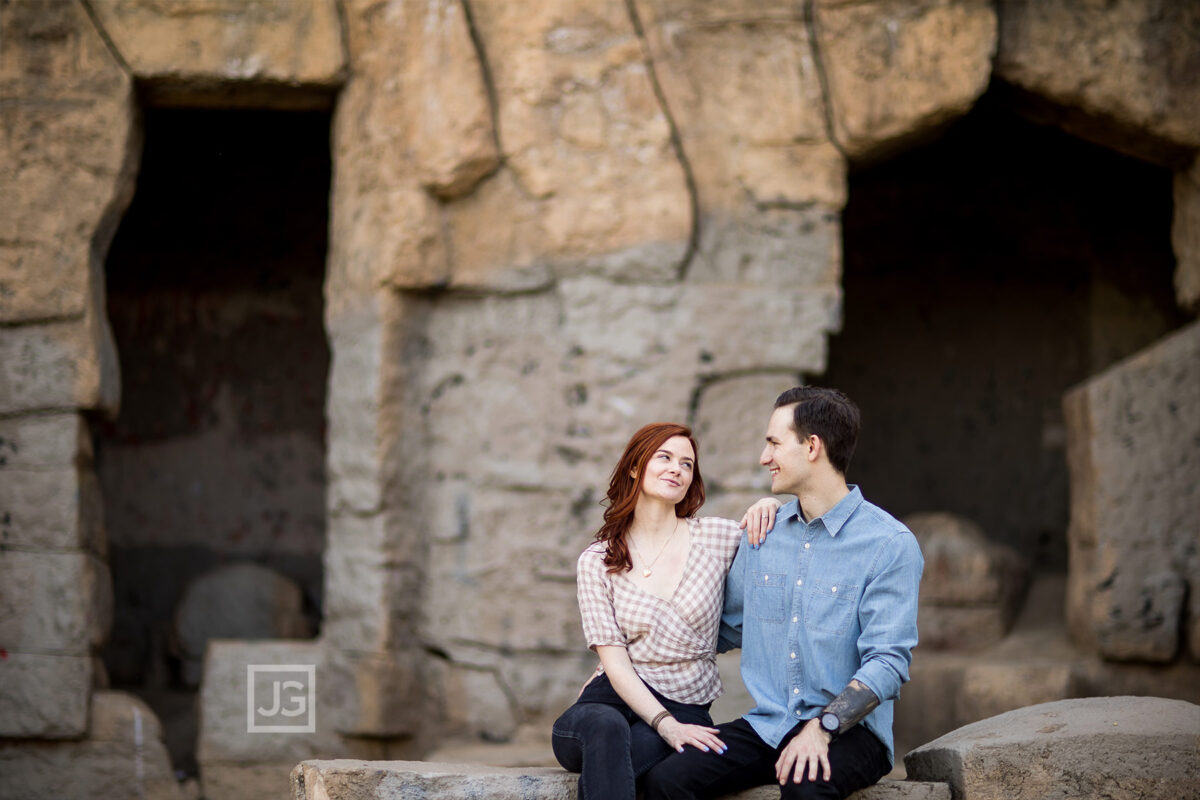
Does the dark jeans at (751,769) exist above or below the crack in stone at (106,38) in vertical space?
below

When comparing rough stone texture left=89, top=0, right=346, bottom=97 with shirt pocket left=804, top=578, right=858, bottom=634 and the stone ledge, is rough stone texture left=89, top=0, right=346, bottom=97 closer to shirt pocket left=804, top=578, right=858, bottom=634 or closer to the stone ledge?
the stone ledge

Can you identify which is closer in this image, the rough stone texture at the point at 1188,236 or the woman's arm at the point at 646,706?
the woman's arm at the point at 646,706

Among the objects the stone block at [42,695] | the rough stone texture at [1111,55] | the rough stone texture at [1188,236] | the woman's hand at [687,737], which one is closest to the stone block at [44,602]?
the stone block at [42,695]

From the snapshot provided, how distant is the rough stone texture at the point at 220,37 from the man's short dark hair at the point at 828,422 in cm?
233

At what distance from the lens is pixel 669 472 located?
8.48ft

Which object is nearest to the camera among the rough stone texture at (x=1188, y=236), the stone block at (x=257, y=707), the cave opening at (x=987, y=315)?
the stone block at (x=257, y=707)

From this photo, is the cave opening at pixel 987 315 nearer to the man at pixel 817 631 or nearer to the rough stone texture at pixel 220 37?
the rough stone texture at pixel 220 37

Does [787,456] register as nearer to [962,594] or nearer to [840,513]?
[840,513]

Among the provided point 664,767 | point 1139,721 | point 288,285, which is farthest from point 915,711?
point 288,285

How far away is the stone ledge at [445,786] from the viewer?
249cm

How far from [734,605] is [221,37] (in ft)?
8.43

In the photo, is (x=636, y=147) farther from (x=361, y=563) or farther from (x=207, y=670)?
(x=207, y=670)

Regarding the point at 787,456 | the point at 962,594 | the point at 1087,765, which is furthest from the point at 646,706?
the point at 962,594

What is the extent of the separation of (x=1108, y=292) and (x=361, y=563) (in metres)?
3.24
